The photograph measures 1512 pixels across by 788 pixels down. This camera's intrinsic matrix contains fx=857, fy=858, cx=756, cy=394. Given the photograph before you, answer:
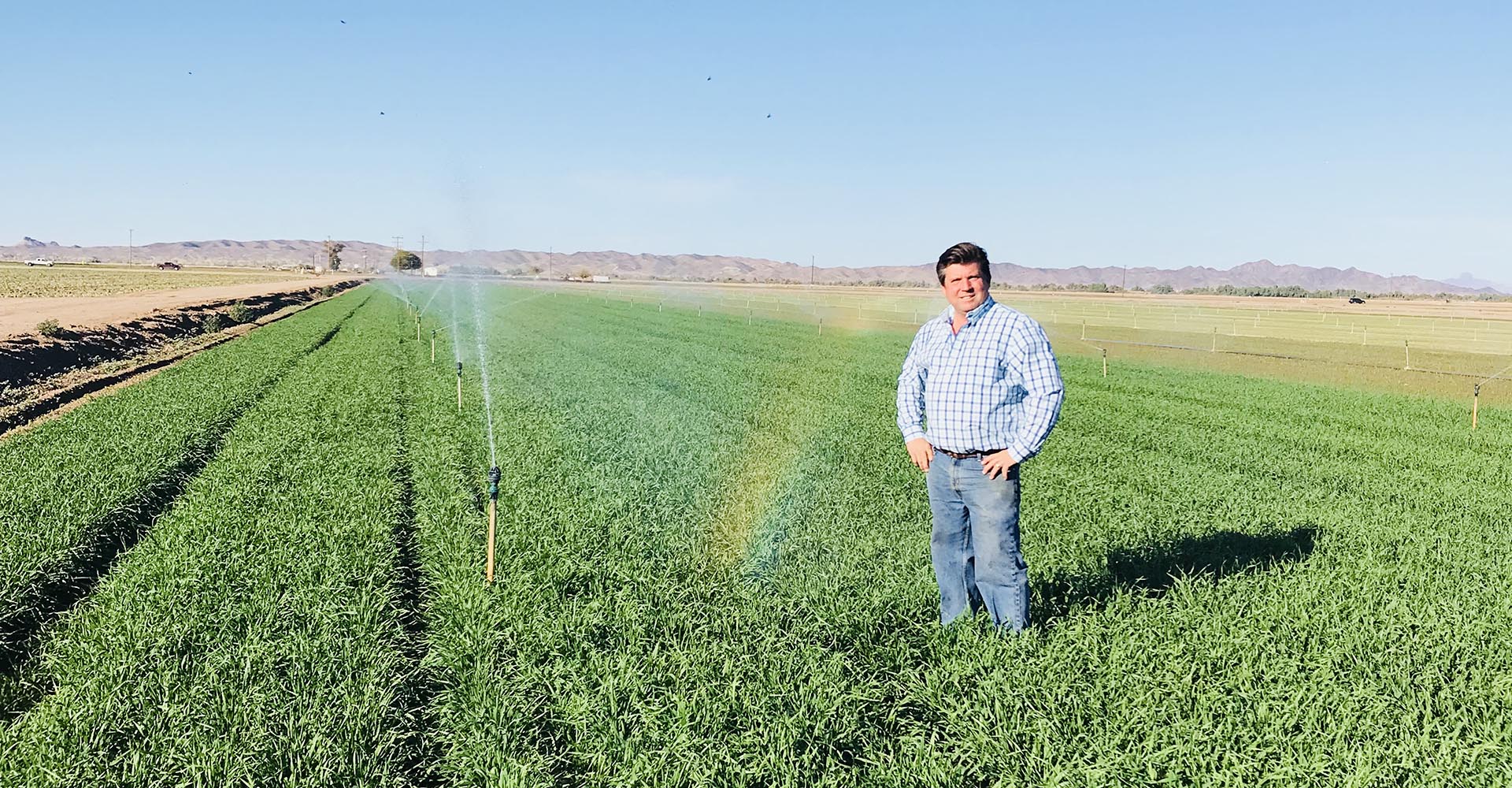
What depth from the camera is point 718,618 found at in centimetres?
572

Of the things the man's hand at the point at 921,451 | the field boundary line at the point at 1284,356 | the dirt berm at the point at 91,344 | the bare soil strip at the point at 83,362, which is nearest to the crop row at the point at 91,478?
the bare soil strip at the point at 83,362

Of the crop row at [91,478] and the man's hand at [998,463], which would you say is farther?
the crop row at [91,478]

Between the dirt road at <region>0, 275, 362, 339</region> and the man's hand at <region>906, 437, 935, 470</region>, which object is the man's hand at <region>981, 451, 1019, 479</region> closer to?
the man's hand at <region>906, 437, 935, 470</region>

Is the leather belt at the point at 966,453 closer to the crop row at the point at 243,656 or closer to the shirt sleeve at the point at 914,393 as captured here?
the shirt sleeve at the point at 914,393

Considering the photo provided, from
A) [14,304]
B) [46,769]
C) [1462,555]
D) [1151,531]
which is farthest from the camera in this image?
[14,304]

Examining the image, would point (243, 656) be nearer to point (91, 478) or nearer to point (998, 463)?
point (998, 463)

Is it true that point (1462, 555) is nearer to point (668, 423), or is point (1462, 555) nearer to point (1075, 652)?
point (1075, 652)

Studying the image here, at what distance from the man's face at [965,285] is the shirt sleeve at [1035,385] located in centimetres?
28

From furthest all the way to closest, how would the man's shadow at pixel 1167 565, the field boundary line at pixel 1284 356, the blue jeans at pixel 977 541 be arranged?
the field boundary line at pixel 1284 356 < the man's shadow at pixel 1167 565 < the blue jeans at pixel 977 541

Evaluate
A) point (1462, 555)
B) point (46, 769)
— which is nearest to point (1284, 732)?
point (1462, 555)

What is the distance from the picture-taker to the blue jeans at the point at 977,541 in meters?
4.81

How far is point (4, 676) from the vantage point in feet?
17.0

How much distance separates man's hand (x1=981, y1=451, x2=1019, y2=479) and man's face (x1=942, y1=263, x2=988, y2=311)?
0.83m

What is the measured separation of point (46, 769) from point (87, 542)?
4.16 metres
